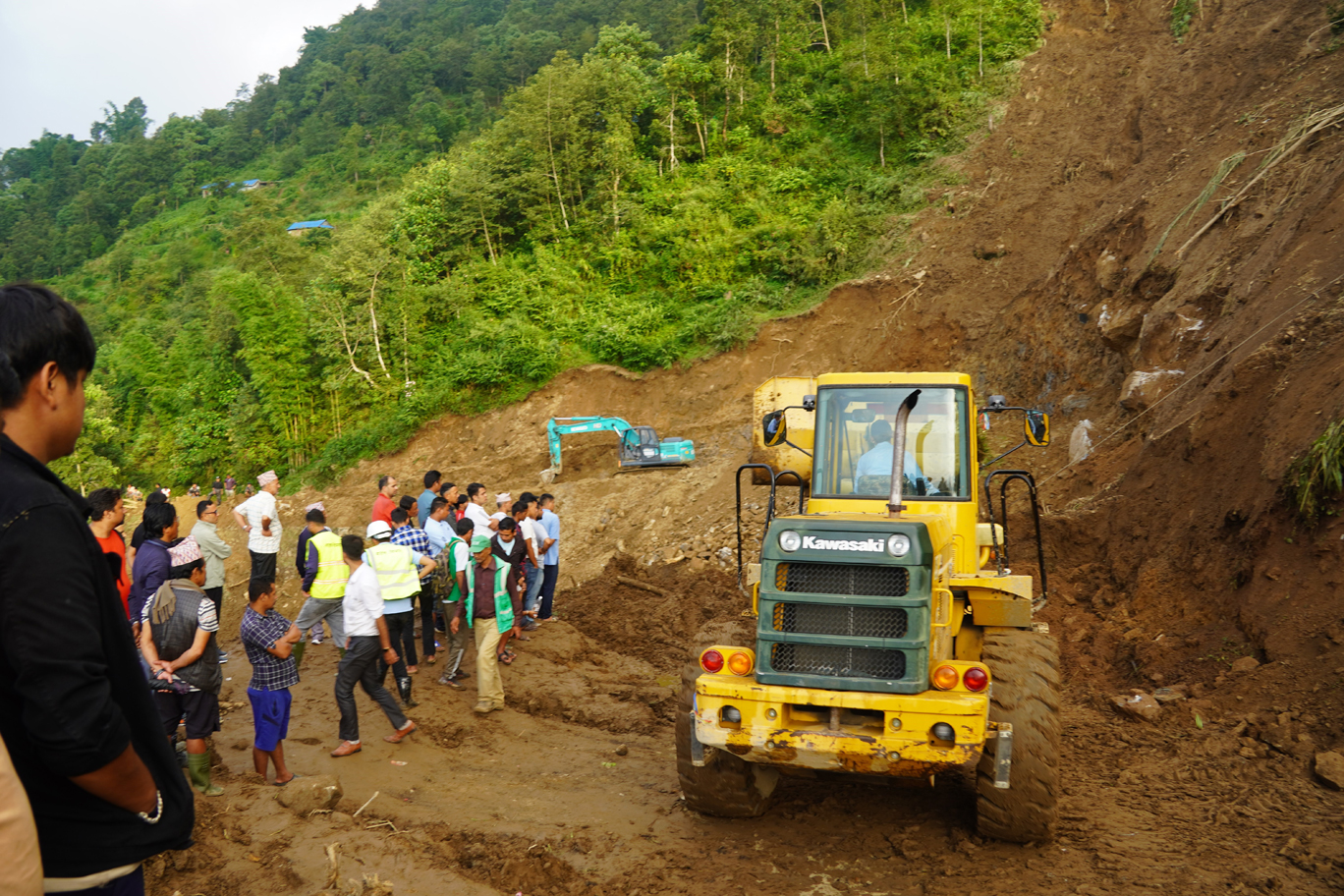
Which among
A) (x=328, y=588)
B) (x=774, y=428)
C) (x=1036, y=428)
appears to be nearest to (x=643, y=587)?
(x=328, y=588)

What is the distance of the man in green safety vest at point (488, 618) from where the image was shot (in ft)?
28.5

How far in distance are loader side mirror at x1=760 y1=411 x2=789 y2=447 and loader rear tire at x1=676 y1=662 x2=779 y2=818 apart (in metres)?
1.87

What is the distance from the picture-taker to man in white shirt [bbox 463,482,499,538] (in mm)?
10414

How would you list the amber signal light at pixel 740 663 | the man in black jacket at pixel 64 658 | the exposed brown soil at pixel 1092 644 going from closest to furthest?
the man in black jacket at pixel 64 658 → the exposed brown soil at pixel 1092 644 → the amber signal light at pixel 740 663

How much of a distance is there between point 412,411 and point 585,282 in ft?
24.8

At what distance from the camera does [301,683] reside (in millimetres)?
9820

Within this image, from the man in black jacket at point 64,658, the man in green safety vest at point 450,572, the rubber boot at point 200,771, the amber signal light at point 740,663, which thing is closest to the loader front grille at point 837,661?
the amber signal light at point 740,663

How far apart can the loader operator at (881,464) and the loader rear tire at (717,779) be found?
6.18 ft

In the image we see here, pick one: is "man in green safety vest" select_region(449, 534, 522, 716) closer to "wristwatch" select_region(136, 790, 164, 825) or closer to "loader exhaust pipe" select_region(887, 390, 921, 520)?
"loader exhaust pipe" select_region(887, 390, 921, 520)

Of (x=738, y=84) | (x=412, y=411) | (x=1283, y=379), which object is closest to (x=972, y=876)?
(x=1283, y=379)

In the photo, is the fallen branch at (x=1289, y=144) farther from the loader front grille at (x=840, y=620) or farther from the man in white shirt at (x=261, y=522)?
the man in white shirt at (x=261, y=522)

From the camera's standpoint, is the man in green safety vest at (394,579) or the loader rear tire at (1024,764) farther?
the man in green safety vest at (394,579)

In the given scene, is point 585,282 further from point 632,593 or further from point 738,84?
point 632,593

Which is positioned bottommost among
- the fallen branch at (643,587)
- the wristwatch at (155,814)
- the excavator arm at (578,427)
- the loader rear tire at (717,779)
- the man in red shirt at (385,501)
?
the fallen branch at (643,587)
